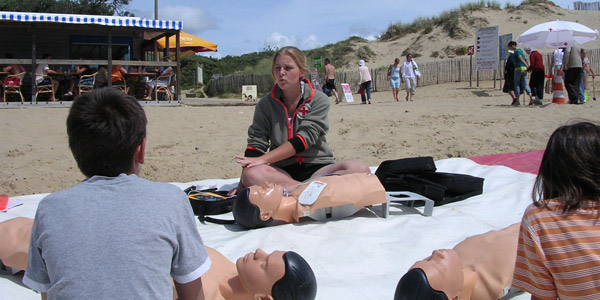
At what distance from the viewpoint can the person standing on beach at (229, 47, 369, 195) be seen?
327 centimetres

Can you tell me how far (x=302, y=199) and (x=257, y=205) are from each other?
0.26 m

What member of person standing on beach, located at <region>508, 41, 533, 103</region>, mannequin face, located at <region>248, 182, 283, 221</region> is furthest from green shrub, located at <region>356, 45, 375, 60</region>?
mannequin face, located at <region>248, 182, 283, 221</region>

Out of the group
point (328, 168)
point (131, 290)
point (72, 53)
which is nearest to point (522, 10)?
point (72, 53)

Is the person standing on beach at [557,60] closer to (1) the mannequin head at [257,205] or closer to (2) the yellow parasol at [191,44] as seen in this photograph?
(2) the yellow parasol at [191,44]

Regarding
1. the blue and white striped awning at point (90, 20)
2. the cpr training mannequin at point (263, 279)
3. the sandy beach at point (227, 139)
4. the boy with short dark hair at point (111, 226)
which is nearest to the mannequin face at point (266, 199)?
the cpr training mannequin at point (263, 279)

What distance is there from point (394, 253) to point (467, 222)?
65 centimetres

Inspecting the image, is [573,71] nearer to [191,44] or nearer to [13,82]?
[191,44]

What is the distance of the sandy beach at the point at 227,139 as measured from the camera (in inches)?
191

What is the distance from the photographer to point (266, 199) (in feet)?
9.02

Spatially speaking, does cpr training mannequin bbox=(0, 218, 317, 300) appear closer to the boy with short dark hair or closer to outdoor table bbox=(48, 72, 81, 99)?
the boy with short dark hair

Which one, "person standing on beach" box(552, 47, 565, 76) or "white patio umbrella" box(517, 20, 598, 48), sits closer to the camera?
"person standing on beach" box(552, 47, 565, 76)

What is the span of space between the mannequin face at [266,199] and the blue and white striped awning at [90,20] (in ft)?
30.6

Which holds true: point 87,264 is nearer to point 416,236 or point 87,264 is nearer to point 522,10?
point 416,236

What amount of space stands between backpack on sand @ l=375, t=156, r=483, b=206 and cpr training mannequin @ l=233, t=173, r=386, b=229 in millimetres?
524
